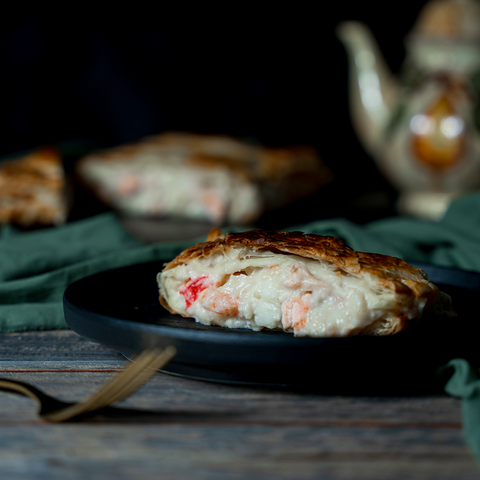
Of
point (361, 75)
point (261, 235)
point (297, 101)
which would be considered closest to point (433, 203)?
point (361, 75)

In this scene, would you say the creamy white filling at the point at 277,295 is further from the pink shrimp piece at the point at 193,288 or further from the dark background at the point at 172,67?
the dark background at the point at 172,67

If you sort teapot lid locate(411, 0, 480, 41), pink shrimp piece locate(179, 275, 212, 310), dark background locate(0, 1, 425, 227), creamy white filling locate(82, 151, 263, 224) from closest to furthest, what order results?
pink shrimp piece locate(179, 275, 212, 310), creamy white filling locate(82, 151, 263, 224), teapot lid locate(411, 0, 480, 41), dark background locate(0, 1, 425, 227)

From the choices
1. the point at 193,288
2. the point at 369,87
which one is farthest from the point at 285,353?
the point at 369,87

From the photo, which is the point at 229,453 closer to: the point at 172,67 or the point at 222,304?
the point at 222,304

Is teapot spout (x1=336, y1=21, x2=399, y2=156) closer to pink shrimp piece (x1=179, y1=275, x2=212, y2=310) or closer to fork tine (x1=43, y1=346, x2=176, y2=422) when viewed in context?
pink shrimp piece (x1=179, y1=275, x2=212, y2=310)

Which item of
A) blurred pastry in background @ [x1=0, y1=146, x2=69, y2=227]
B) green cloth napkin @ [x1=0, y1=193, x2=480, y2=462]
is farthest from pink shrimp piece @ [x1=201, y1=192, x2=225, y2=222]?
green cloth napkin @ [x1=0, y1=193, x2=480, y2=462]

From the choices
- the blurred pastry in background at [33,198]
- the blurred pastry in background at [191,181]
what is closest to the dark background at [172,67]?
the blurred pastry in background at [191,181]
